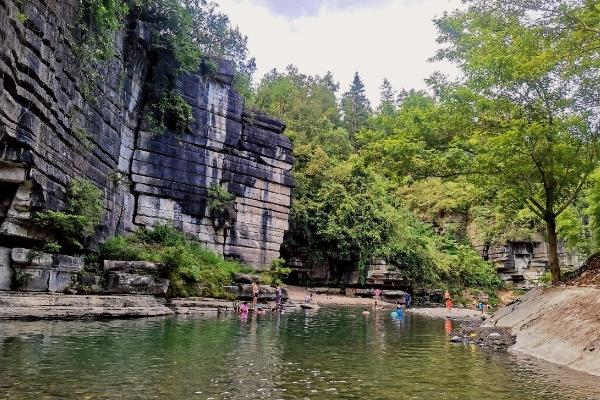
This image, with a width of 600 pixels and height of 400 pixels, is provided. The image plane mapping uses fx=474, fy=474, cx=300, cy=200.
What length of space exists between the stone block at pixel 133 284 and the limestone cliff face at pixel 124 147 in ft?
6.05

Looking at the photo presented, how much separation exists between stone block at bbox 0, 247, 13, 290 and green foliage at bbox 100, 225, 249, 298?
442 centimetres

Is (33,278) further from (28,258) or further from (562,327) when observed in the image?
(562,327)

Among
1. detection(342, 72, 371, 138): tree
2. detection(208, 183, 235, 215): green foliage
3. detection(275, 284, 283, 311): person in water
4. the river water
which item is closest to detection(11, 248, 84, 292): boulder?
the river water

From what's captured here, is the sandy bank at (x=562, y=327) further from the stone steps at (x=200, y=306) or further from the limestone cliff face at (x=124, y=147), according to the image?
the limestone cliff face at (x=124, y=147)

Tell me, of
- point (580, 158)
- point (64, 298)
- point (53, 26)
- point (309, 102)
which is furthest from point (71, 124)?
point (309, 102)

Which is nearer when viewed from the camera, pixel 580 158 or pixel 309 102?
pixel 580 158

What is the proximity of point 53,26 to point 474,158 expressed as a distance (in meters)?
14.6

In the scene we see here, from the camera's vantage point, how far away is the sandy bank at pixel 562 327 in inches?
332

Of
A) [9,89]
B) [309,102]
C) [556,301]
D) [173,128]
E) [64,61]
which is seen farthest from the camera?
[309,102]

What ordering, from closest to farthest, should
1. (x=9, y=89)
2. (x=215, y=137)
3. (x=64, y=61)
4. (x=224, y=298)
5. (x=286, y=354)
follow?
1. (x=286, y=354)
2. (x=9, y=89)
3. (x=64, y=61)
4. (x=224, y=298)
5. (x=215, y=137)

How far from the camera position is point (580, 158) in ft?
50.2

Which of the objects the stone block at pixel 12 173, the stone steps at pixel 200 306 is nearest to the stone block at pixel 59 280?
the stone block at pixel 12 173

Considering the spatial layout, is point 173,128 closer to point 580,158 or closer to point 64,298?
point 64,298

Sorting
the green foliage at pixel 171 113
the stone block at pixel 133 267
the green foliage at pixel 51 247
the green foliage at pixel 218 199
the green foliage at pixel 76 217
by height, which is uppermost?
the green foliage at pixel 171 113
